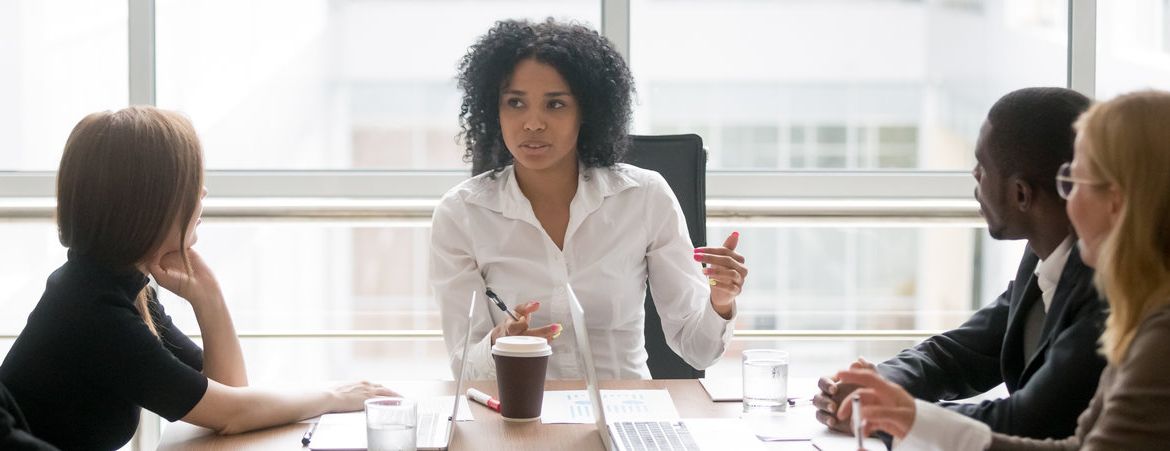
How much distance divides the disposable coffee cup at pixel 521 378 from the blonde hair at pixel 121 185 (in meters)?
0.53

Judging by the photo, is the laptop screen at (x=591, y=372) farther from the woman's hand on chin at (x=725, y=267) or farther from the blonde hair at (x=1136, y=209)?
the blonde hair at (x=1136, y=209)

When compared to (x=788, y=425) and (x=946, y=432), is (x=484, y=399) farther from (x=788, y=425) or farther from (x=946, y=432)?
(x=946, y=432)

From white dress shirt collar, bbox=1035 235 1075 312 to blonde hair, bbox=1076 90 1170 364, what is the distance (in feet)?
1.09

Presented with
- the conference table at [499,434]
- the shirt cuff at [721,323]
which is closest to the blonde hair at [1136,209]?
the conference table at [499,434]

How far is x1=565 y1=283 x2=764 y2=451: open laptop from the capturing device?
1.61 metres

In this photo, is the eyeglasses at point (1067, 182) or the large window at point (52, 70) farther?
the large window at point (52, 70)

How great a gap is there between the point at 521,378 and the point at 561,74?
34.8 inches

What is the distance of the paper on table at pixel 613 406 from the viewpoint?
5.84ft

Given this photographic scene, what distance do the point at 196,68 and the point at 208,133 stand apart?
0.61 ft

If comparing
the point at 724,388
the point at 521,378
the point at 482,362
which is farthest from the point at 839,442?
the point at 482,362

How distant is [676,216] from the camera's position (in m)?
2.47

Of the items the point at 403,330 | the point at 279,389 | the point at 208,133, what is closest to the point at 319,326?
the point at 403,330

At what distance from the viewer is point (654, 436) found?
1.67m

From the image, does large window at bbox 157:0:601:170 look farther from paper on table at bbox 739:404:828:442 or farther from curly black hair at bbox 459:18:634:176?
paper on table at bbox 739:404:828:442
